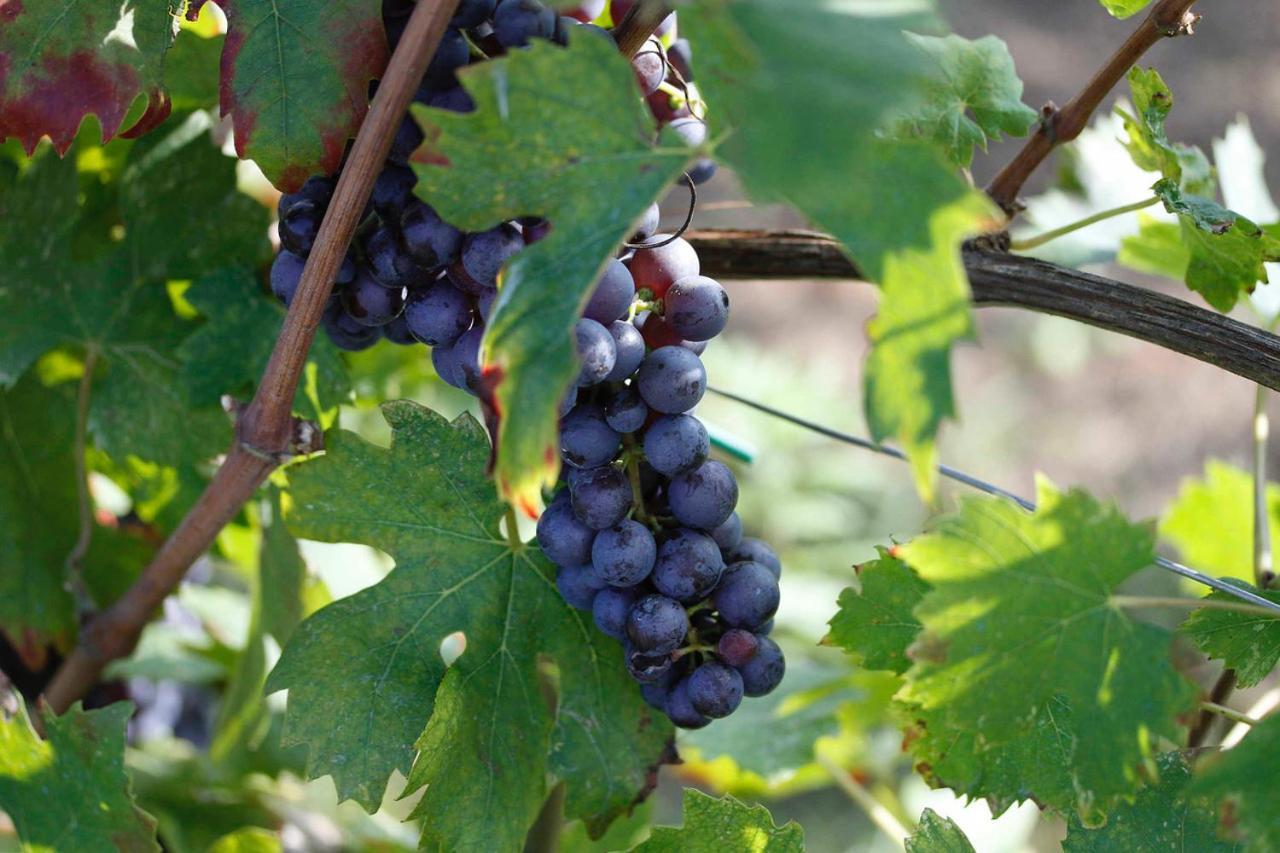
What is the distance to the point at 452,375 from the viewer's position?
721mm

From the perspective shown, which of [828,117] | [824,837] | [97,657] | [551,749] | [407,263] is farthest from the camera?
[824,837]

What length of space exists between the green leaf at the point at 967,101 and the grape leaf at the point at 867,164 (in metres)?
0.29

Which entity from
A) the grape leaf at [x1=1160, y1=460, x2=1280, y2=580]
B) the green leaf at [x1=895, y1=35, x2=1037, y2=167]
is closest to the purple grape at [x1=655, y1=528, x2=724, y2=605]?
the green leaf at [x1=895, y1=35, x2=1037, y2=167]

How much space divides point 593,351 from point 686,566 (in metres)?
0.16

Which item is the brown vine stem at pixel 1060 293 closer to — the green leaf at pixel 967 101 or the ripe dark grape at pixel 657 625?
the green leaf at pixel 967 101

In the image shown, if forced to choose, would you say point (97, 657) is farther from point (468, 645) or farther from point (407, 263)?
point (407, 263)

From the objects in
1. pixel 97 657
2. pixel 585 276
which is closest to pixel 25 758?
pixel 97 657

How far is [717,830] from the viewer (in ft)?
2.62

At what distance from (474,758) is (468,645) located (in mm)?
73

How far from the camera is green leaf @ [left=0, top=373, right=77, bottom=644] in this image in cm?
105

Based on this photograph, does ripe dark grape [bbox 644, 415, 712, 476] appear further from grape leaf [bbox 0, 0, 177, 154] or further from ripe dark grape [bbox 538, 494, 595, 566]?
grape leaf [bbox 0, 0, 177, 154]

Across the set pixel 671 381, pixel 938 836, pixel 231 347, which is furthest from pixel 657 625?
pixel 231 347

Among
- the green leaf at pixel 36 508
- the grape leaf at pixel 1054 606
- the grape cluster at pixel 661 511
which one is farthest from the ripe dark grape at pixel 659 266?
the green leaf at pixel 36 508

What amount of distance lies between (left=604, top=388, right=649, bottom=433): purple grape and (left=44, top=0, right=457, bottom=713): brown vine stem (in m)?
0.18
